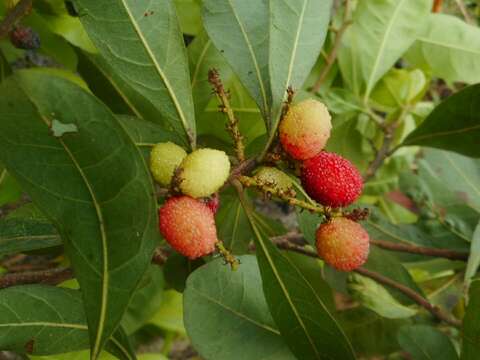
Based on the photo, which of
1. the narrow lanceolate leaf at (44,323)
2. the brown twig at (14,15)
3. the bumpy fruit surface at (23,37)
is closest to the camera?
the narrow lanceolate leaf at (44,323)

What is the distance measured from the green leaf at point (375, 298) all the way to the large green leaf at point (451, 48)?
639 millimetres

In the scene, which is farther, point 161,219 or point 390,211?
point 390,211

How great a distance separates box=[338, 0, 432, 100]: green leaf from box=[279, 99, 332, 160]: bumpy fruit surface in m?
0.70

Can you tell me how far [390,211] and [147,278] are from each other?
41.7 inches

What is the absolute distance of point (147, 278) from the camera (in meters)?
1.20

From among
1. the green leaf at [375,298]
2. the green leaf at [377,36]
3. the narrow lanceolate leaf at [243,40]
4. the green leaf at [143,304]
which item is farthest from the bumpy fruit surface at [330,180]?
the green leaf at [377,36]

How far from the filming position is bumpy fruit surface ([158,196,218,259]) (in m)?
0.78

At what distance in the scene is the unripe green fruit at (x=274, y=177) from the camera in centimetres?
87

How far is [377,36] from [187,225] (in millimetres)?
901

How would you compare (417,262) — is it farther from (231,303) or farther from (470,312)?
(231,303)

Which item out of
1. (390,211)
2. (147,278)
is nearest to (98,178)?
(147,278)

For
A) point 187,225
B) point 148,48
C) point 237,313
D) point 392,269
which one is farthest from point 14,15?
point 392,269

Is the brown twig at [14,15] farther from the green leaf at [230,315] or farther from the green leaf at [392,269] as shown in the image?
the green leaf at [392,269]

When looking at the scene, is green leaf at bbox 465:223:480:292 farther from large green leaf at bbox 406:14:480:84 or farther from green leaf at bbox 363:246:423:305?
large green leaf at bbox 406:14:480:84
